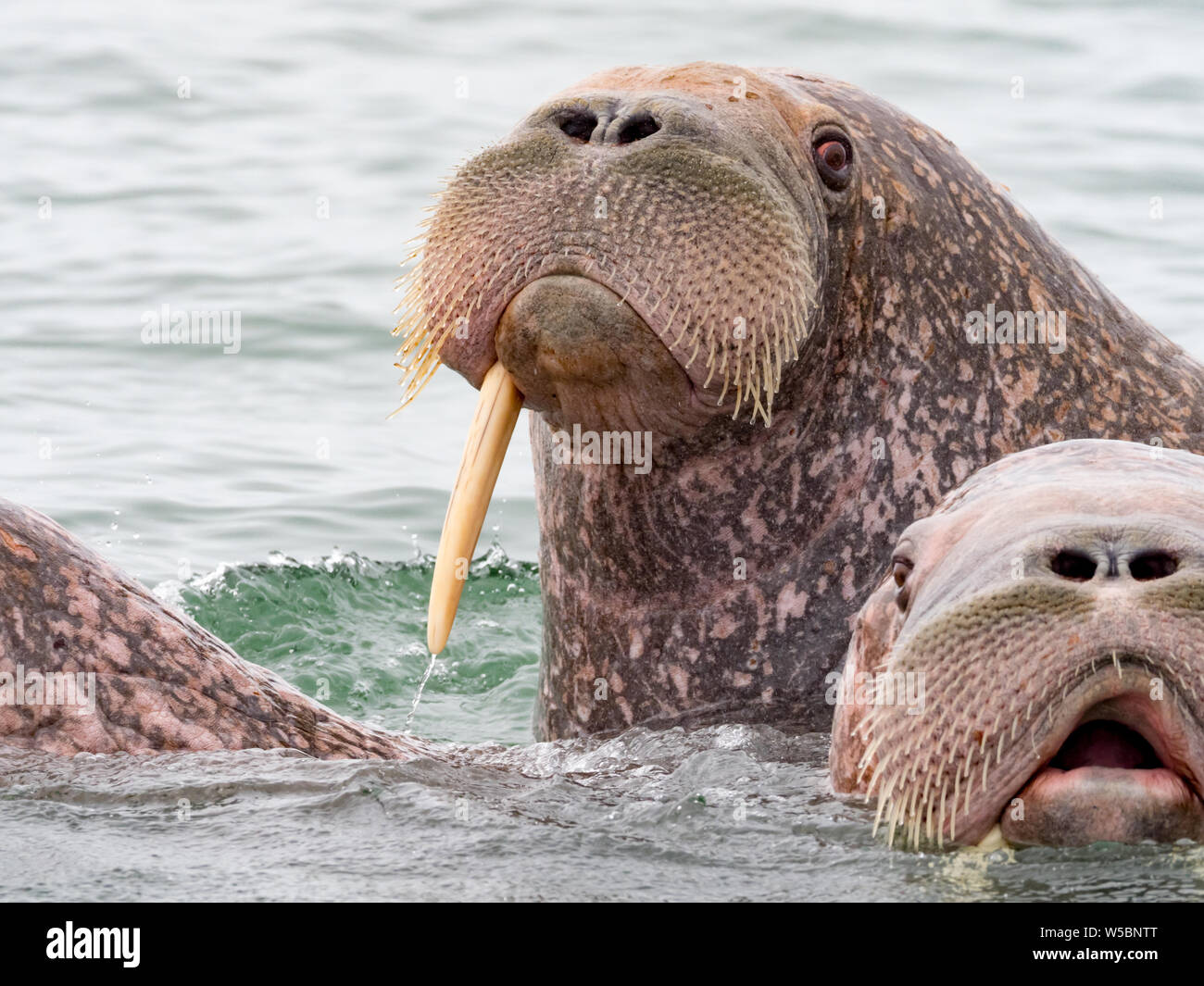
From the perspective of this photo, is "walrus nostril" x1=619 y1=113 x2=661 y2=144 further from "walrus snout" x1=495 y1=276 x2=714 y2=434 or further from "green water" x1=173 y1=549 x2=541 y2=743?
"green water" x1=173 y1=549 x2=541 y2=743

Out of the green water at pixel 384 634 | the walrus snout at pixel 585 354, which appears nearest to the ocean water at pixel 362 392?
the green water at pixel 384 634

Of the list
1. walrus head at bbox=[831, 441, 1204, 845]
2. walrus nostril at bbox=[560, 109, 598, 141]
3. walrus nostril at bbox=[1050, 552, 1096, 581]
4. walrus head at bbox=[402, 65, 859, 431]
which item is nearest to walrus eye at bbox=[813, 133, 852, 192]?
walrus head at bbox=[402, 65, 859, 431]

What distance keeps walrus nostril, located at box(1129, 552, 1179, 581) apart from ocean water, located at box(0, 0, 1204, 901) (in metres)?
0.55

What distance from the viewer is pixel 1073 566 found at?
15.0 ft

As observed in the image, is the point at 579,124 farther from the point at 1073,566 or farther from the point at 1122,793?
the point at 1122,793

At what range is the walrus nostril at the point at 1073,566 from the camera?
14.9 ft

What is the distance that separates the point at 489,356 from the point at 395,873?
184 centimetres

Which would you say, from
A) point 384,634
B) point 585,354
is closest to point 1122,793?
point 585,354

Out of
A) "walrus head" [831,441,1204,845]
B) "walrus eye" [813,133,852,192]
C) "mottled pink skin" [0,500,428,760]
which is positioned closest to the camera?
"walrus head" [831,441,1204,845]

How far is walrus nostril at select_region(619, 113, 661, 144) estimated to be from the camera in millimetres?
6227

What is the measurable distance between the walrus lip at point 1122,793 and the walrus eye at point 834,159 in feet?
8.25

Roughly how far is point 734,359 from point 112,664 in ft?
6.21

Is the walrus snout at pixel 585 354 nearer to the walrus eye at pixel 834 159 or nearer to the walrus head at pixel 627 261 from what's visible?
the walrus head at pixel 627 261
